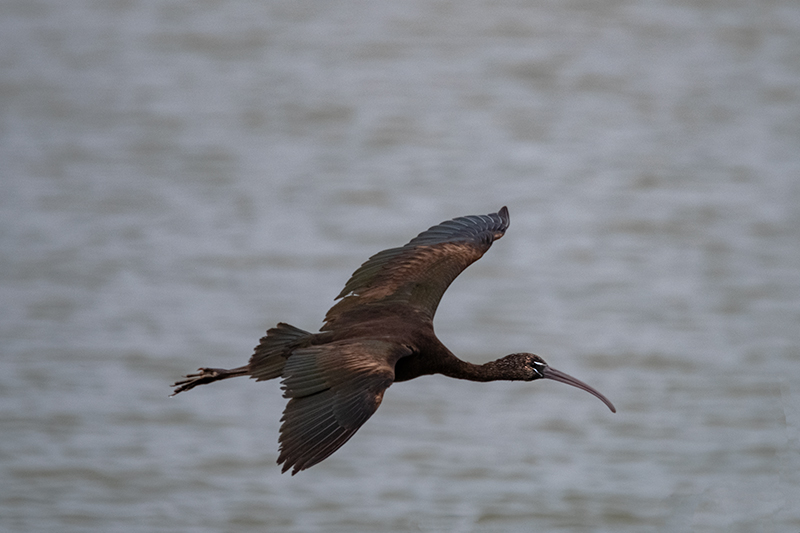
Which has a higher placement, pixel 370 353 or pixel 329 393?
pixel 370 353

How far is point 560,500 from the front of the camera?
16203mm

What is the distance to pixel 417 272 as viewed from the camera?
1169 cm

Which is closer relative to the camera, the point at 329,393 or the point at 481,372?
the point at 329,393

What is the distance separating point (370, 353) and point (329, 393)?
53 cm

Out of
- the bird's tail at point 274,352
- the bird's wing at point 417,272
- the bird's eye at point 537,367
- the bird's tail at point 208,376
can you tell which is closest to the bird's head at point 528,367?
the bird's eye at point 537,367

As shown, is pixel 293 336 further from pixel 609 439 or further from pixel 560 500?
pixel 609 439

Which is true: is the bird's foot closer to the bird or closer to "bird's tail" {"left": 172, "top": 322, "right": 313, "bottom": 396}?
the bird

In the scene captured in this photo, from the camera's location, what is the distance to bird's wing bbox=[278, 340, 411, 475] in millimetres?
9359

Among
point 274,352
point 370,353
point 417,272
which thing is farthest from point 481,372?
point 274,352

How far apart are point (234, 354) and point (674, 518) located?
5.79 meters

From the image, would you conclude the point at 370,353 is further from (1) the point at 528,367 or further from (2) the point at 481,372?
(1) the point at 528,367

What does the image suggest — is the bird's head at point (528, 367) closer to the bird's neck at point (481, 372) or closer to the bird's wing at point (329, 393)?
the bird's neck at point (481, 372)

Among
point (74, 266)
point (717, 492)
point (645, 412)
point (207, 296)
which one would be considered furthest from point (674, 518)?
point (74, 266)

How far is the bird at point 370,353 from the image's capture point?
952 cm
